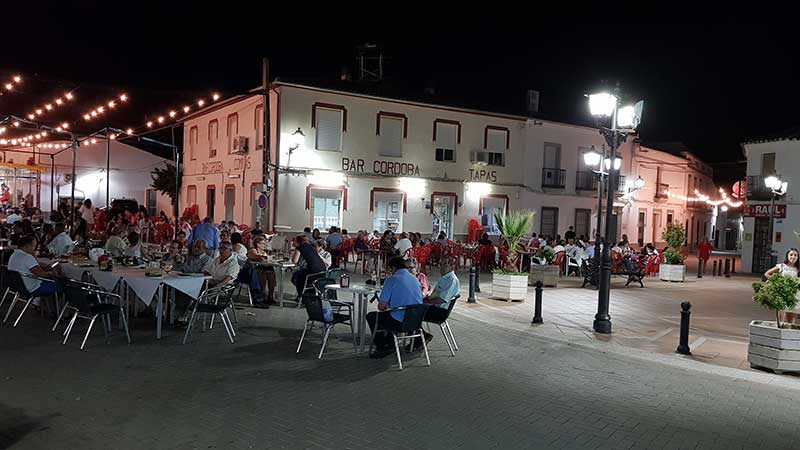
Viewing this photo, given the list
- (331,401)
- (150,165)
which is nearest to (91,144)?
(150,165)

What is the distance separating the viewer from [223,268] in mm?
9195

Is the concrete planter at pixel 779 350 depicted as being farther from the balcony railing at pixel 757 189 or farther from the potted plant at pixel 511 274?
the balcony railing at pixel 757 189

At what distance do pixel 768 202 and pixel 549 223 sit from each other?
9121mm

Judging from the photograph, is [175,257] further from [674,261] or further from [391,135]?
[674,261]

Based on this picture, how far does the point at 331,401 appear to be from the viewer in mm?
5719

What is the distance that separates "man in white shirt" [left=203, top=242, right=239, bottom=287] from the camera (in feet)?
29.8

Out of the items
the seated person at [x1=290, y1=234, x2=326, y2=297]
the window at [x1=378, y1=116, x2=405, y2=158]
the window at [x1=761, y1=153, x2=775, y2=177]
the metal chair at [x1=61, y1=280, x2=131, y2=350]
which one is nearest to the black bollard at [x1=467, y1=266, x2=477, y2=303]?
the seated person at [x1=290, y1=234, x2=326, y2=297]

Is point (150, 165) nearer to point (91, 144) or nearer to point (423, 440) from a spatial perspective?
point (91, 144)

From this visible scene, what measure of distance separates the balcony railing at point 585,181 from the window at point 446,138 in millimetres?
7307

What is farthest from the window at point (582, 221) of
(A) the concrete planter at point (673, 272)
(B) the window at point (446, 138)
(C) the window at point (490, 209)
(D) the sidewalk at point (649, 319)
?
(D) the sidewalk at point (649, 319)

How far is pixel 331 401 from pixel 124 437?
188 cm

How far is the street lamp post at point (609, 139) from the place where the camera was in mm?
9625

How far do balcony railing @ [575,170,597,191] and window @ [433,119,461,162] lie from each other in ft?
24.0

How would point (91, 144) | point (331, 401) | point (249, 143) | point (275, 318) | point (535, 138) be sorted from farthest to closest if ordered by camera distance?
point (91, 144) < point (535, 138) < point (249, 143) < point (275, 318) < point (331, 401)
